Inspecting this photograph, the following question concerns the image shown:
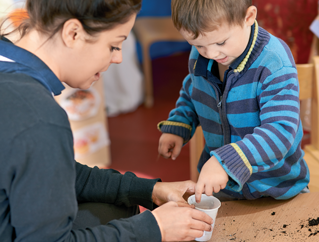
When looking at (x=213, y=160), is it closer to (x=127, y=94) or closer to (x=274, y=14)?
(x=274, y=14)

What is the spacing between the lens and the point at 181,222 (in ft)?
2.50

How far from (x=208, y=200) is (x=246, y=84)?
0.34 metres

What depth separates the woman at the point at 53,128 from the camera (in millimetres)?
617

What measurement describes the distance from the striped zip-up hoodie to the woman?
0.64 ft

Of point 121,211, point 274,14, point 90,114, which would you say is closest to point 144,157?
point 90,114

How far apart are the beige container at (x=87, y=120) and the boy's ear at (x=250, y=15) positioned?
4.40 feet

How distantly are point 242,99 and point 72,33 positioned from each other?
51 centimetres

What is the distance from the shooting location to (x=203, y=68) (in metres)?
1.06

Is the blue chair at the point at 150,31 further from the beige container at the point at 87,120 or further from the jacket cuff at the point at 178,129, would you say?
the jacket cuff at the point at 178,129

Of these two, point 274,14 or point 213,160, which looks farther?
point 274,14

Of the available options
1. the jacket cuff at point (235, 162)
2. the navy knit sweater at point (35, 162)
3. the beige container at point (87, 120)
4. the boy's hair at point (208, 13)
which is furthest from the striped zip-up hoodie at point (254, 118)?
the beige container at point (87, 120)

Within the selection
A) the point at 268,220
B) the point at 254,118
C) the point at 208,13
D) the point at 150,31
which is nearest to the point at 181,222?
the point at 268,220

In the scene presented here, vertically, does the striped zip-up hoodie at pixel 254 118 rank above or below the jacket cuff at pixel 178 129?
above

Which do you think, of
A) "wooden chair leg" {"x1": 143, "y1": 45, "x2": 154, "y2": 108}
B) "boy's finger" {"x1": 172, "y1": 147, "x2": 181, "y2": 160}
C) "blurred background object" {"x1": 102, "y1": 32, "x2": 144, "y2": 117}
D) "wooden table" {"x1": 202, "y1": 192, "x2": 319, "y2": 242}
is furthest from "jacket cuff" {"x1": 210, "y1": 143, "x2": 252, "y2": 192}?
"wooden chair leg" {"x1": 143, "y1": 45, "x2": 154, "y2": 108}
